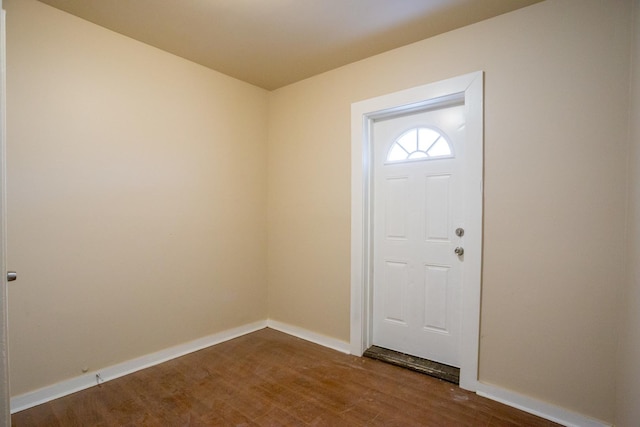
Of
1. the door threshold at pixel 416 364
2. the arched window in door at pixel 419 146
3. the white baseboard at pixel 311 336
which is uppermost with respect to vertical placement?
the arched window in door at pixel 419 146

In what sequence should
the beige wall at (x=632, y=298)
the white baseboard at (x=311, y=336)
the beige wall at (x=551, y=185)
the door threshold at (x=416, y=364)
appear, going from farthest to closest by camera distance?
the white baseboard at (x=311, y=336) < the door threshold at (x=416, y=364) < the beige wall at (x=551, y=185) < the beige wall at (x=632, y=298)

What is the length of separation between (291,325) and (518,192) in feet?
8.05

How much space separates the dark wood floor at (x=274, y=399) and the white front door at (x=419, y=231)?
334mm

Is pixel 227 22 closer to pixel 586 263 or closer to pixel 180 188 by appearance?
pixel 180 188

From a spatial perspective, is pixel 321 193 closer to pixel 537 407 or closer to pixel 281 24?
pixel 281 24

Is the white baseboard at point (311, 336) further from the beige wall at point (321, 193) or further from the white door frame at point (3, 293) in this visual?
the white door frame at point (3, 293)

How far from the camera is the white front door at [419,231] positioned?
2.47 meters

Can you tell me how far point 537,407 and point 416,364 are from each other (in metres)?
0.81

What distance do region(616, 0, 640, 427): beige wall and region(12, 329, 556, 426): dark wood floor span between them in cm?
48

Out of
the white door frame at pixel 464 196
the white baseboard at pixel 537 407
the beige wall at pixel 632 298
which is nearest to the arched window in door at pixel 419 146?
the white door frame at pixel 464 196

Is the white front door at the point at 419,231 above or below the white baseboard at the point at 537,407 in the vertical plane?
above

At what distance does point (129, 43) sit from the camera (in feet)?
8.08

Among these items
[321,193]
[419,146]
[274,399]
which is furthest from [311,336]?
[419,146]

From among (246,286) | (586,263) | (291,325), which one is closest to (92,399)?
(246,286)
